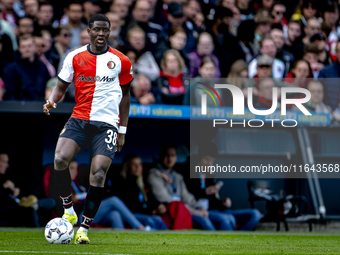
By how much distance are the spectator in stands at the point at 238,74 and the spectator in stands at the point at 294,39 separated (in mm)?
2511

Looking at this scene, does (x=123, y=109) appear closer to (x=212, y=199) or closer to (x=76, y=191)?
(x=76, y=191)

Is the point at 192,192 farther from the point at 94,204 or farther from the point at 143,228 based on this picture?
the point at 94,204

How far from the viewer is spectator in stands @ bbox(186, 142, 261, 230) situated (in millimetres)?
9359

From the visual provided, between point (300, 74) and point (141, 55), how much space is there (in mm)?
3225

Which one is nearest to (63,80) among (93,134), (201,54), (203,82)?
(93,134)

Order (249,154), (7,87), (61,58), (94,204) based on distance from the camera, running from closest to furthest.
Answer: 1. (94,204)
2. (7,87)
3. (61,58)
4. (249,154)

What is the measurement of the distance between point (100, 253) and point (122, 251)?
1.10 ft

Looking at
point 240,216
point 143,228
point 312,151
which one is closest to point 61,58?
point 143,228

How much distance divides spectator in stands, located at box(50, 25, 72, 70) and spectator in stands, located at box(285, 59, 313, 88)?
4081mm

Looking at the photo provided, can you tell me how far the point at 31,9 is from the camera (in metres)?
10.0

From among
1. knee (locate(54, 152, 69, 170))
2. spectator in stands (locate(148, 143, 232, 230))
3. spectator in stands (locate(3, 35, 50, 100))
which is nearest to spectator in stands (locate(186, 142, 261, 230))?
spectator in stands (locate(148, 143, 232, 230))

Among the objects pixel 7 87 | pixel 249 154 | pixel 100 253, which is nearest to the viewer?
pixel 100 253

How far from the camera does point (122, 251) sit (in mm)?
5016

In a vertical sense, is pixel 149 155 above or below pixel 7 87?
below
